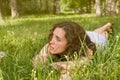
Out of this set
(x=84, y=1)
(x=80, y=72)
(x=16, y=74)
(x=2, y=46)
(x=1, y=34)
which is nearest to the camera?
(x=80, y=72)

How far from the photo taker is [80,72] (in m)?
3.59

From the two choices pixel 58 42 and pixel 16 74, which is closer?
pixel 16 74

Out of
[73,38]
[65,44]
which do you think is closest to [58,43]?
[65,44]

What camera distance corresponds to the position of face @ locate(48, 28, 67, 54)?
14.9 feet

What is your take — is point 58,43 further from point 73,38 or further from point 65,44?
point 73,38

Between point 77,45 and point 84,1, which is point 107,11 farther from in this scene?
point 84,1

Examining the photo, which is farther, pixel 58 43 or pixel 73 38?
pixel 73 38

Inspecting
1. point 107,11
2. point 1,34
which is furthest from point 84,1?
point 1,34

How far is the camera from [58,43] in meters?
4.53

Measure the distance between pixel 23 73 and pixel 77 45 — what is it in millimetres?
986

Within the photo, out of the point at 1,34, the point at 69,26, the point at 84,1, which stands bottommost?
the point at 84,1

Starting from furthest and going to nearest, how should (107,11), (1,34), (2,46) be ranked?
(107,11) → (1,34) → (2,46)

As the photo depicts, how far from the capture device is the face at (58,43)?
4543mm

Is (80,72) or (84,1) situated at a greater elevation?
(80,72)
